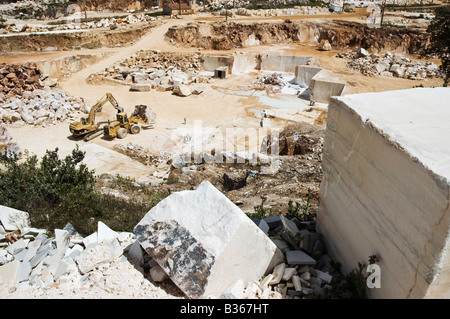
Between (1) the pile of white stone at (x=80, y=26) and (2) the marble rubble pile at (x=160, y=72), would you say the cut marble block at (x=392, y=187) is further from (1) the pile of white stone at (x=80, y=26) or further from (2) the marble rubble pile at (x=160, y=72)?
(1) the pile of white stone at (x=80, y=26)

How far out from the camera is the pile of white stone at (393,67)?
21.7m

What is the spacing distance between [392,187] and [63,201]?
5.46 m

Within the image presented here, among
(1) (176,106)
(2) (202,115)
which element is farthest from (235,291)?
(1) (176,106)

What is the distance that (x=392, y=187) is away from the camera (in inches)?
119

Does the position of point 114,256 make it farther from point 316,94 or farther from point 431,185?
point 316,94

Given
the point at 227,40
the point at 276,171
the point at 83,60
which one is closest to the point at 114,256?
the point at 276,171

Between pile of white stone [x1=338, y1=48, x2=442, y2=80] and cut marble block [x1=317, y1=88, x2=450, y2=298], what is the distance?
19.9 metres

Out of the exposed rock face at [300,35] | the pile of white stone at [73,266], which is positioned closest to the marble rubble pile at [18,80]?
the exposed rock face at [300,35]

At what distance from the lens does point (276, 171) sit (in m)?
8.69

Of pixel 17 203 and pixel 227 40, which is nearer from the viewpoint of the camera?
pixel 17 203

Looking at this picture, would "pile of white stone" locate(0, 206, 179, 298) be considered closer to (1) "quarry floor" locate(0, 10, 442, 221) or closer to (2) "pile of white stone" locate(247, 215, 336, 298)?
(2) "pile of white stone" locate(247, 215, 336, 298)

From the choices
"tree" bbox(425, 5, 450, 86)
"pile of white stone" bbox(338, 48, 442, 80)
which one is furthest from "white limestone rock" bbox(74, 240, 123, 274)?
"pile of white stone" bbox(338, 48, 442, 80)

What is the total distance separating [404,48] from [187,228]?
96.6 feet

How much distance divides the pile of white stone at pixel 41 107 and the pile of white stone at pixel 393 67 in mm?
17949
